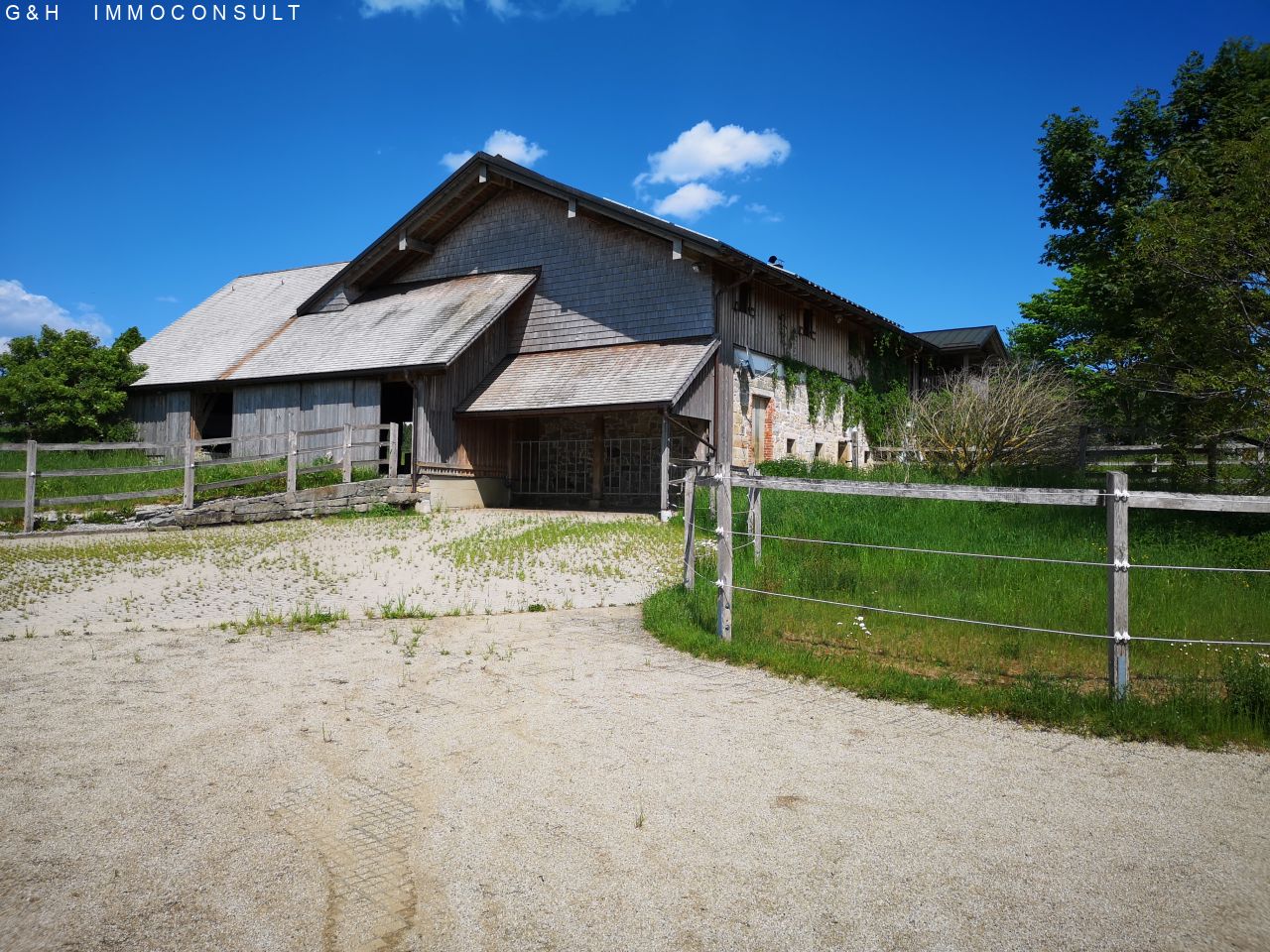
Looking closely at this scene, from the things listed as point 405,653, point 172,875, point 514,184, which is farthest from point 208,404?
point 172,875

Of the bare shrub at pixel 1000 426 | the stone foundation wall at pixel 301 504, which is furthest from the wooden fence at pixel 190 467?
the bare shrub at pixel 1000 426

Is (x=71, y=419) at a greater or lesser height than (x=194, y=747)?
greater

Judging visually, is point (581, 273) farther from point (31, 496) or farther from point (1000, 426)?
point (31, 496)

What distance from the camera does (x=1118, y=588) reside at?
579 cm

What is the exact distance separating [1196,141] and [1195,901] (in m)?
20.5

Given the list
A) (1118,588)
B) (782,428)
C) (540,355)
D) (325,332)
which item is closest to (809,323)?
(782,428)

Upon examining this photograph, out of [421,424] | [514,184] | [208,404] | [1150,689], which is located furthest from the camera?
[208,404]

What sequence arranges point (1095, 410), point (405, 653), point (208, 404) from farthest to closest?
point (1095, 410), point (208, 404), point (405, 653)

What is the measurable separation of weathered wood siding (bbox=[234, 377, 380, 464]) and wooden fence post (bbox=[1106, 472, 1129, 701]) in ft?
57.5

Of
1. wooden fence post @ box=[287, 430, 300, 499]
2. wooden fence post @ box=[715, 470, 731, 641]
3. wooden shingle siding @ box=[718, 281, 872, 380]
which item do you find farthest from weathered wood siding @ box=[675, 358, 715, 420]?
wooden fence post @ box=[715, 470, 731, 641]

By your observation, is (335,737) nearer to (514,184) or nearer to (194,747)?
(194,747)

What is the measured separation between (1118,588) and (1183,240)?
9.01 m

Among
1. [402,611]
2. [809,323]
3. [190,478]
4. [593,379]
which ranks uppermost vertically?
[809,323]

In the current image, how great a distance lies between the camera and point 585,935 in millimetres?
3115
